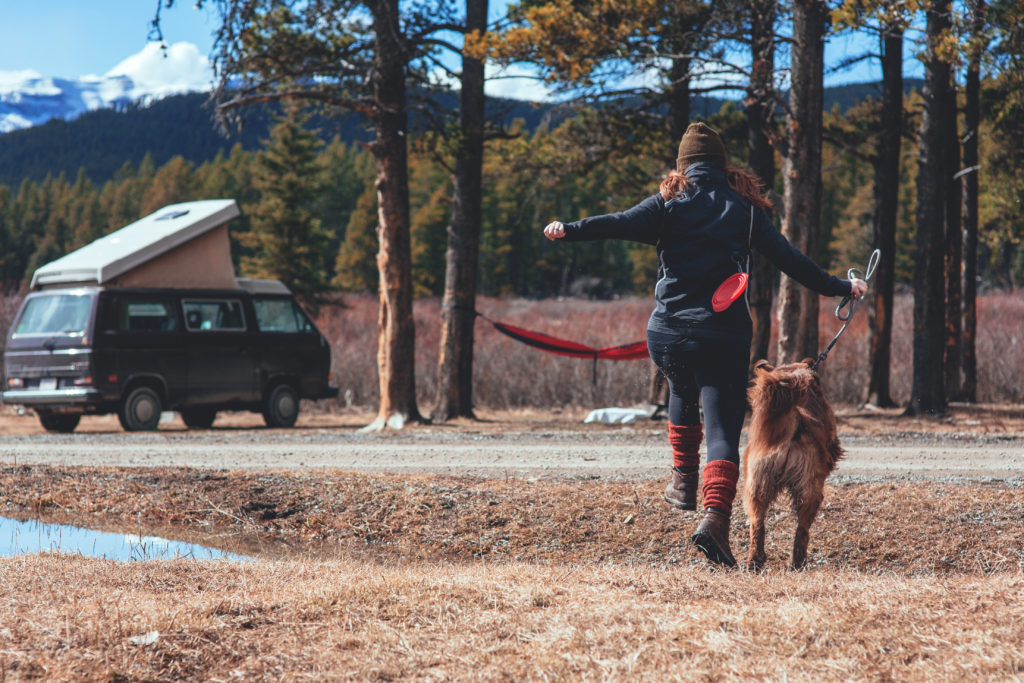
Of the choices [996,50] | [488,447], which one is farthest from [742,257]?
[996,50]

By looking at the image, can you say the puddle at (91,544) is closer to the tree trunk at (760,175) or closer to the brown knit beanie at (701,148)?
the brown knit beanie at (701,148)

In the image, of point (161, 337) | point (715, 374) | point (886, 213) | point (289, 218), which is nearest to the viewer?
point (715, 374)

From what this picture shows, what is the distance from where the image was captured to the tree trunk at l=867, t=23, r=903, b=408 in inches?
671

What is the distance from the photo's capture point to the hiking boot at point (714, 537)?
5066mm

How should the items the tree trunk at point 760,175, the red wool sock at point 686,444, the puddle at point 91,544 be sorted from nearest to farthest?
the red wool sock at point 686,444, the puddle at point 91,544, the tree trunk at point 760,175

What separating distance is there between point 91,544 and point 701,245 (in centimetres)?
418

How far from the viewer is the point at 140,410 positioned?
566 inches

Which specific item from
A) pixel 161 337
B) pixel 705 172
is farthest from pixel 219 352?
pixel 705 172

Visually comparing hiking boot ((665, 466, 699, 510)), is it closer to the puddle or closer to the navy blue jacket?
the navy blue jacket

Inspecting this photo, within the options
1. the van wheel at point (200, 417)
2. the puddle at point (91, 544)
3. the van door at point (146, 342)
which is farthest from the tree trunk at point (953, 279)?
the puddle at point (91, 544)

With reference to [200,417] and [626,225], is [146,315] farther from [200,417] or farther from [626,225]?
[626,225]

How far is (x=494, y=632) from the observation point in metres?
3.82

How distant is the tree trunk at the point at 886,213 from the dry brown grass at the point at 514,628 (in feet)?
42.4

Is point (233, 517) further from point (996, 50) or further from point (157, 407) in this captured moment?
point (996, 50)
